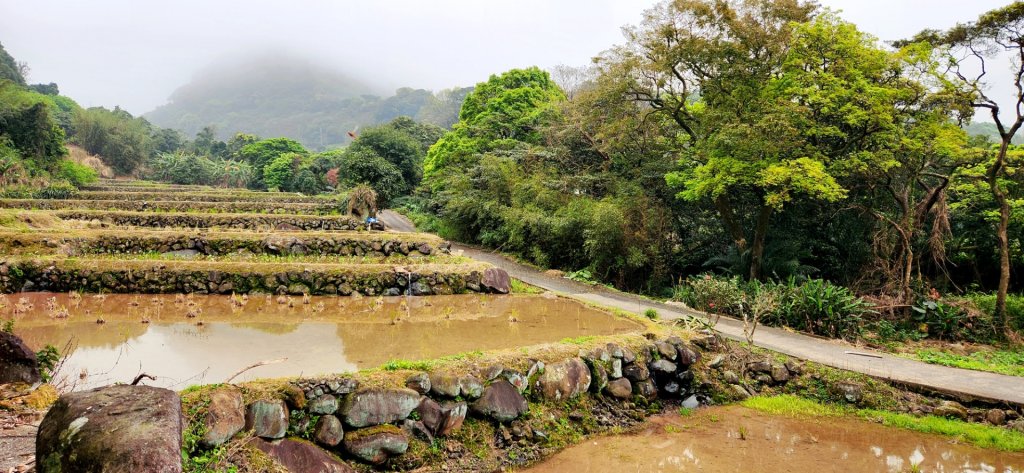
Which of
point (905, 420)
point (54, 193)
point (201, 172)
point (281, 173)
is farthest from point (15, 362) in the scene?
point (201, 172)

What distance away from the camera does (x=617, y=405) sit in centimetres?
730

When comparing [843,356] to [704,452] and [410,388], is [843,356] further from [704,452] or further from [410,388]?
[410,388]

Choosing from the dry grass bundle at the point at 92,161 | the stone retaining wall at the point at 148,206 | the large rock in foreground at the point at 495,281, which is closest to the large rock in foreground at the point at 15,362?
the large rock in foreground at the point at 495,281

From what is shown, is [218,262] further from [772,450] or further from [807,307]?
[807,307]

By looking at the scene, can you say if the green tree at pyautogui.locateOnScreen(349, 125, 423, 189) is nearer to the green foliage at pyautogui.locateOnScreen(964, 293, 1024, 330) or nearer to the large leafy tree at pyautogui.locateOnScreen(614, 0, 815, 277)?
the large leafy tree at pyautogui.locateOnScreen(614, 0, 815, 277)

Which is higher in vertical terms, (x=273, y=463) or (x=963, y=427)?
(x=963, y=427)

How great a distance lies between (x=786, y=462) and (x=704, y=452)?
872mm

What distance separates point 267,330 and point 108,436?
17.6 ft

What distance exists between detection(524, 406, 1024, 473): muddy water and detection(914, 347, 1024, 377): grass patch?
→ 9.93ft

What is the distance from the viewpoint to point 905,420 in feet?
23.4

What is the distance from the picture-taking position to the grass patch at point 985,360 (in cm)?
880

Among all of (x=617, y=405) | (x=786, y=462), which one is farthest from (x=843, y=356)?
(x=617, y=405)

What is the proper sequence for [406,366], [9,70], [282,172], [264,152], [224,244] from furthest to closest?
[264,152], [9,70], [282,172], [224,244], [406,366]

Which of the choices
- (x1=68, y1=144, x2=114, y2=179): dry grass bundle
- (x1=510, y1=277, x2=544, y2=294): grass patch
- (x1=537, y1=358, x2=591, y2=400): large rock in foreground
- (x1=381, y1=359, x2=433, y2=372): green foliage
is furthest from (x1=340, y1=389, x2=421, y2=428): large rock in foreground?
(x1=68, y1=144, x2=114, y2=179): dry grass bundle
